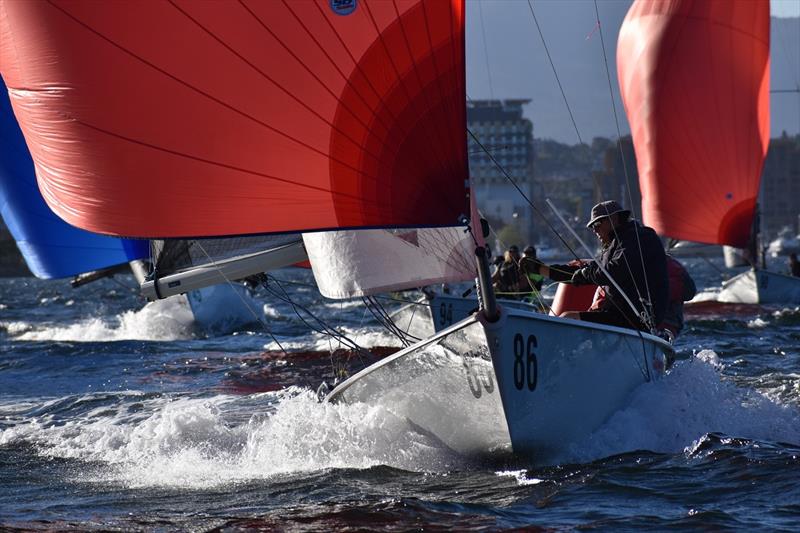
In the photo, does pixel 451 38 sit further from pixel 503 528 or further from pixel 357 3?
pixel 503 528

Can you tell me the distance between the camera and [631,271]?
6.49 m

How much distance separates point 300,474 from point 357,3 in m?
2.32

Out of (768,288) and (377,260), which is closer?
(377,260)

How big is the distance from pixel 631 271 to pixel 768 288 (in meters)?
15.1

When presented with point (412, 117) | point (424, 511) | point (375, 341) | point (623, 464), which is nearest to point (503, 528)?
point (424, 511)

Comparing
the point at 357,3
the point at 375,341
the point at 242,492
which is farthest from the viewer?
the point at 375,341

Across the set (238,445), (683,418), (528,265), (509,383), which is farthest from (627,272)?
(238,445)

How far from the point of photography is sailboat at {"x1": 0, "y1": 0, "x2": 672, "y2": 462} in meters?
5.29

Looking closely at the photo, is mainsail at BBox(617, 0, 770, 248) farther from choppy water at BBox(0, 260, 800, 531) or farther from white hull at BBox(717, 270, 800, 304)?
choppy water at BBox(0, 260, 800, 531)

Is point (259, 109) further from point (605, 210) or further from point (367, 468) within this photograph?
point (605, 210)

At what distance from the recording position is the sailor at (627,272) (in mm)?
6508

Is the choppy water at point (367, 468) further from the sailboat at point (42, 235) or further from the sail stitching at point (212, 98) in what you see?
the sailboat at point (42, 235)

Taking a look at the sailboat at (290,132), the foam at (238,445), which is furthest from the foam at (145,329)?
the sailboat at (290,132)

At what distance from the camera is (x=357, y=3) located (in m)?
5.27
